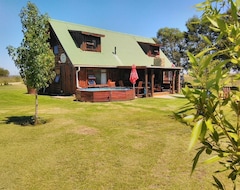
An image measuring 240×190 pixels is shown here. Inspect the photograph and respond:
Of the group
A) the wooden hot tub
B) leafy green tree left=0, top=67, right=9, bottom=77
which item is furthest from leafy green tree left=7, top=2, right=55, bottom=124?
leafy green tree left=0, top=67, right=9, bottom=77

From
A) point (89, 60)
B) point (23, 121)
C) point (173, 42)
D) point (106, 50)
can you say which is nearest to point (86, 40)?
point (89, 60)

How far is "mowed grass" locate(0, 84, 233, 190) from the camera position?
166 inches

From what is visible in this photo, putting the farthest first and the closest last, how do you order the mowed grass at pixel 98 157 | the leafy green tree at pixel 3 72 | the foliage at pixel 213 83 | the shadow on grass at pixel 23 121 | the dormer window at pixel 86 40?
1. the leafy green tree at pixel 3 72
2. the dormer window at pixel 86 40
3. the shadow on grass at pixel 23 121
4. the mowed grass at pixel 98 157
5. the foliage at pixel 213 83

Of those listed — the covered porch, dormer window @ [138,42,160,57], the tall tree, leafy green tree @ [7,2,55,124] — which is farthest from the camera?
the tall tree

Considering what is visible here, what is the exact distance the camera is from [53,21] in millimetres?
21094

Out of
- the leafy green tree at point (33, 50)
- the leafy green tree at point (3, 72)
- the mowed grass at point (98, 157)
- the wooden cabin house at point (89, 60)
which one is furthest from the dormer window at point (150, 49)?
the leafy green tree at point (3, 72)

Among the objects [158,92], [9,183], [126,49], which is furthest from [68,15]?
[9,183]

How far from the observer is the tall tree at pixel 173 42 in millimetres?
44062

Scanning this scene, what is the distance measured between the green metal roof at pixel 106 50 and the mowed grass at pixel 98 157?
11.6 m

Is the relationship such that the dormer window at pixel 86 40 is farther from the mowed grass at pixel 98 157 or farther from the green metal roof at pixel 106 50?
the mowed grass at pixel 98 157

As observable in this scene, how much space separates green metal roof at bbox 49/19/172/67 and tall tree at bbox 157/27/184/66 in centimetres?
1720

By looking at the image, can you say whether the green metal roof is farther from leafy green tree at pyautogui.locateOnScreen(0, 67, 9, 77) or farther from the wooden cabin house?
leafy green tree at pyautogui.locateOnScreen(0, 67, 9, 77)

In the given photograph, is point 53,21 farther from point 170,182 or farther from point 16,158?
point 170,182

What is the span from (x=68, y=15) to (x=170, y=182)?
26.0m
